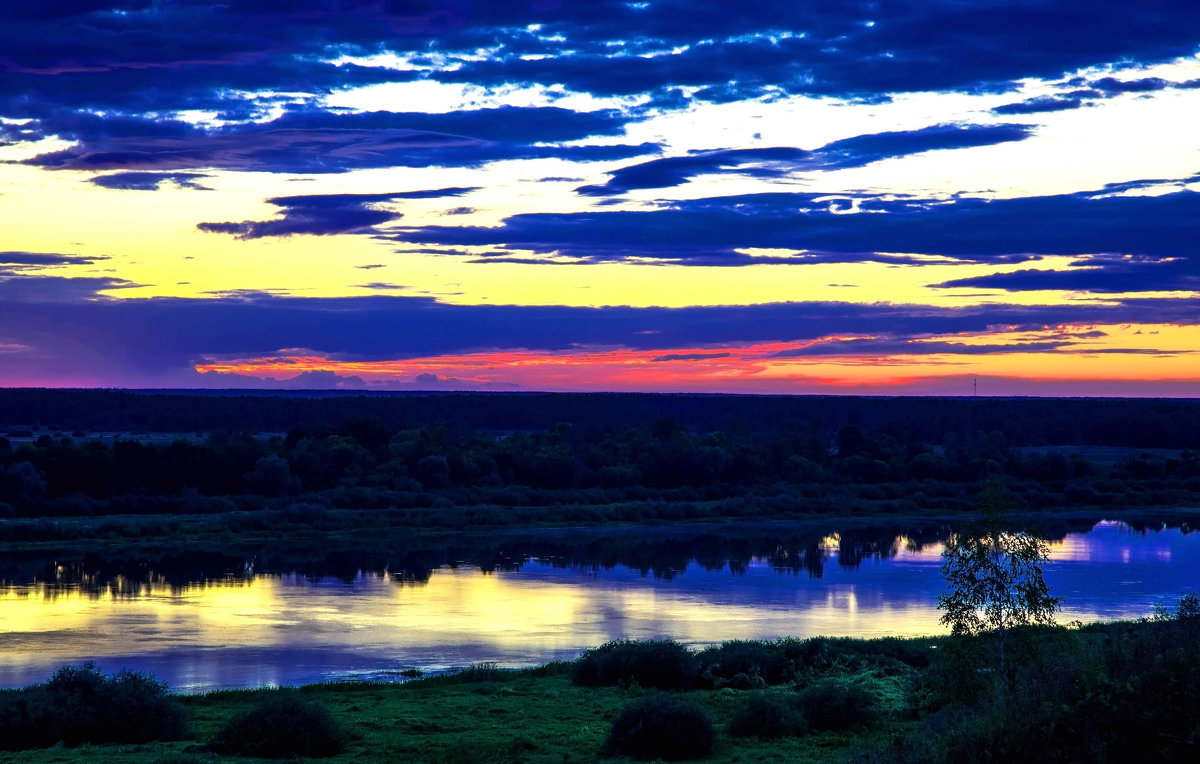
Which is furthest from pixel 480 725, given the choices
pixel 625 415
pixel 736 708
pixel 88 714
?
pixel 625 415

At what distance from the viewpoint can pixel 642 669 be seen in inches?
916

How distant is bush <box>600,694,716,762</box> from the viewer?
16.1 metres

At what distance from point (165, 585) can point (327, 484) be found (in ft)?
88.5

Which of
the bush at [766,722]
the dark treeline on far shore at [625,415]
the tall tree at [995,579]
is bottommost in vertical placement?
the bush at [766,722]

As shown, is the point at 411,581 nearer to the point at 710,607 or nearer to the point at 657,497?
the point at 710,607

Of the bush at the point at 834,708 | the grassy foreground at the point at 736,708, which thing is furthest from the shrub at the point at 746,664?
the bush at the point at 834,708

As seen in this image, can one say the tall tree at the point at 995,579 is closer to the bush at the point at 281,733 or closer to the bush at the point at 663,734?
the bush at the point at 663,734

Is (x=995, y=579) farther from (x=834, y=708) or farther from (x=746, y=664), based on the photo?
(x=746, y=664)

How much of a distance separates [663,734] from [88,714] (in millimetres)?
7643

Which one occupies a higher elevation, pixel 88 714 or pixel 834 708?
pixel 88 714

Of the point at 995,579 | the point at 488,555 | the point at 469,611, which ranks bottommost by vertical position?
the point at 469,611

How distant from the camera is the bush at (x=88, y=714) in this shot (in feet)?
54.4

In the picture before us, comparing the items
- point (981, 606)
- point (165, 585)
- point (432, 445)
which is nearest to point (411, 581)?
point (165, 585)

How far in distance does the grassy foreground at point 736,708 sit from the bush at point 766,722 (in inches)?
1.1
